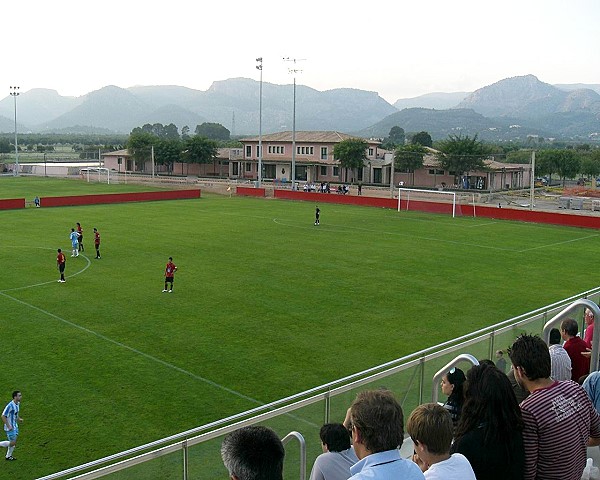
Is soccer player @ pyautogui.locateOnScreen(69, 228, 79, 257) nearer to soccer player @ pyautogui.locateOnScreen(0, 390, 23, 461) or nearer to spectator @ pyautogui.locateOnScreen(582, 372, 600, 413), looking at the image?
soccer player @ pyautogui.locateOnScreen(0, 390, 23, 461)

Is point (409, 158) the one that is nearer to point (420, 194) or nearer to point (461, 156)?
point (461, 156)

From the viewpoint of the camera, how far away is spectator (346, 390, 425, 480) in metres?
4.26

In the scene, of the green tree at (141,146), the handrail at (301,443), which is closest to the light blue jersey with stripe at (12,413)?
the handrail at (301,443)

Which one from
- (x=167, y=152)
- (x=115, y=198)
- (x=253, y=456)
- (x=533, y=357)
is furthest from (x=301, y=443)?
(x=167, y=152)

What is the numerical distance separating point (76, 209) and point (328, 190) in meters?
27.3

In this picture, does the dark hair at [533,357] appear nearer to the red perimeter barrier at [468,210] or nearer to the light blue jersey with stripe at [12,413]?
the light blue jersey with stripe at [12,413]

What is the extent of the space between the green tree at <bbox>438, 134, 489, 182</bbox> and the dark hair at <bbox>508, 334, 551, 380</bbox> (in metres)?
79.0

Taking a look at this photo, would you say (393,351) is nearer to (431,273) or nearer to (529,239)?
(431,273)

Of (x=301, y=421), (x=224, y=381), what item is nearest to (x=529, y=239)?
(x=224, y=381)

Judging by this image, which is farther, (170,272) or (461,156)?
(461,156)

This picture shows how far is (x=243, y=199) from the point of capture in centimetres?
6850

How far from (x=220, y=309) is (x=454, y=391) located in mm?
17197

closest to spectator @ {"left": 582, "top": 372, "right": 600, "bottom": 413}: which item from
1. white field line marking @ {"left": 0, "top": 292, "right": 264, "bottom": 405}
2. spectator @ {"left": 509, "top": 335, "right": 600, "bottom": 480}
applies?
spectator @ {"left": 509, "top": 335, "right": 600, "bottom": 480}

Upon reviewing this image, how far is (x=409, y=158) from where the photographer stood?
8612cm
